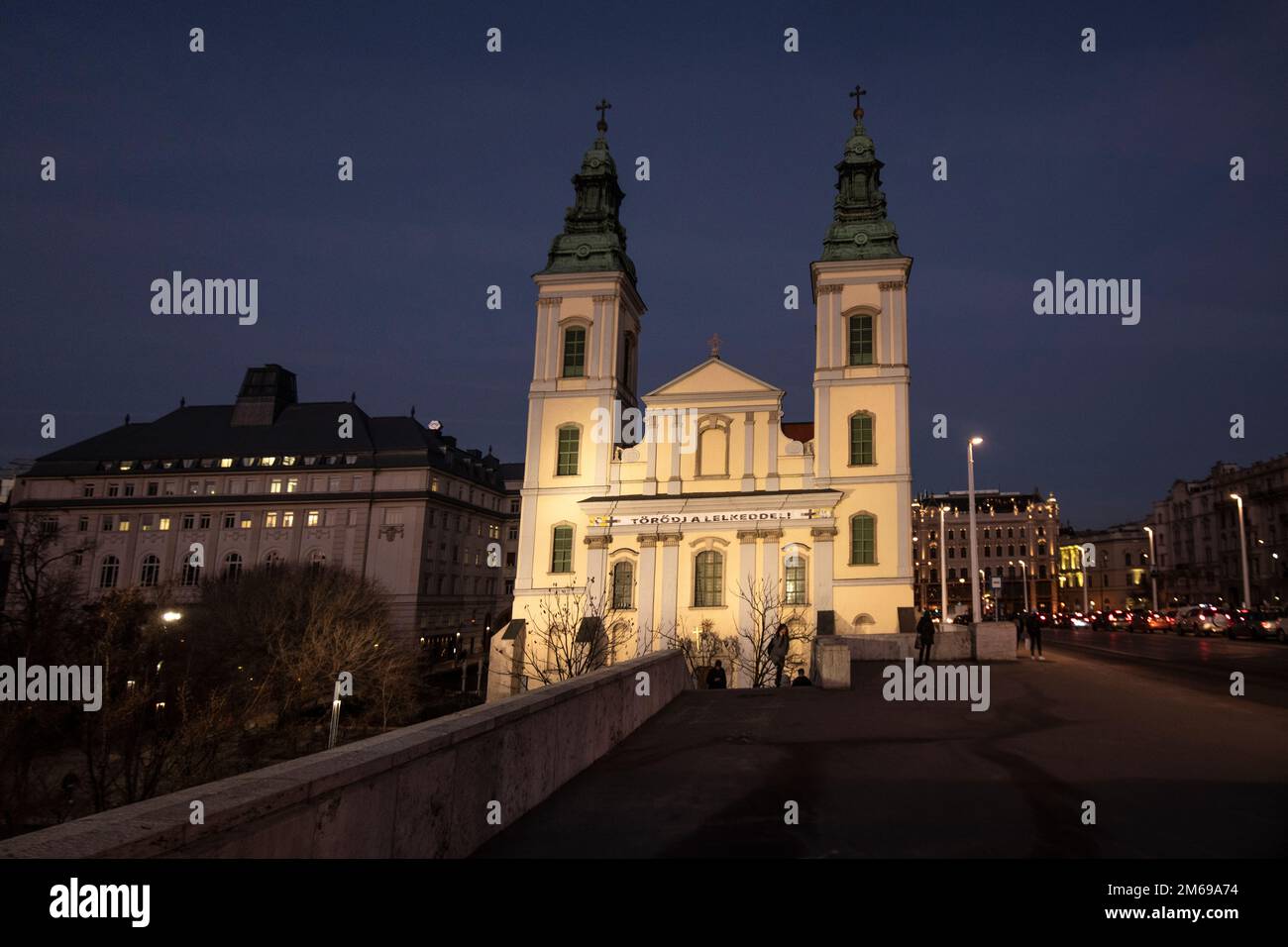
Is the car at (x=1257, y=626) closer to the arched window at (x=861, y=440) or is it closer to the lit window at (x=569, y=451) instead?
the arched window at (x=861, y=440)

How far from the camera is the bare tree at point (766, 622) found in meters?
38.3

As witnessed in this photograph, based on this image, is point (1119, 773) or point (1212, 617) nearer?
point (1119, 773)

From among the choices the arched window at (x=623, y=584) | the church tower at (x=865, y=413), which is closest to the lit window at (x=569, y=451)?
the arched window at (x=623, y=584)

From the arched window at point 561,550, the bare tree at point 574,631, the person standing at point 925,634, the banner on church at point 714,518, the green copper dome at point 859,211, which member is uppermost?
the green copper dome at point 859,211

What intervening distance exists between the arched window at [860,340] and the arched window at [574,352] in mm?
14258

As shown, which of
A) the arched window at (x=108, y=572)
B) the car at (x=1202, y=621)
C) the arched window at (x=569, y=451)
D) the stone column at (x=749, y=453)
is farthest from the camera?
the arched window at (x=108, y=572)

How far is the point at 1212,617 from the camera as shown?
49469mm

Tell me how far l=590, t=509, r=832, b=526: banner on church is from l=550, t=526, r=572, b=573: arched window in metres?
1.77

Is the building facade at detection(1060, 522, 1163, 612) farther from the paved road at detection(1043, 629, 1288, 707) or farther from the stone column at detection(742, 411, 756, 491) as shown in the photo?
the stone column at detection(742, 411, 756, 491)

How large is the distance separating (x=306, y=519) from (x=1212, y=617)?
2757 inches

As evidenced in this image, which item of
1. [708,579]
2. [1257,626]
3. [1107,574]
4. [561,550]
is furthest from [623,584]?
[1107,574]

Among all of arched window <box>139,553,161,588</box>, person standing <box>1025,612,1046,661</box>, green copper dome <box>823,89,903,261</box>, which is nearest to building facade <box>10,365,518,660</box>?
arched window <box>139,553,161,588</box>

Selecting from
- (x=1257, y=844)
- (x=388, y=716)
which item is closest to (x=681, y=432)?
(x=388, y=716)
